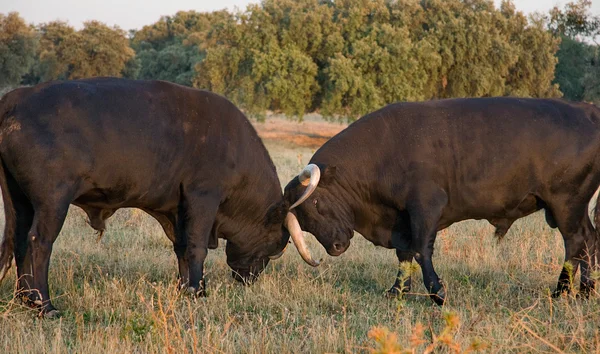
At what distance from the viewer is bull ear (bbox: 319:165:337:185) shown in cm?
743

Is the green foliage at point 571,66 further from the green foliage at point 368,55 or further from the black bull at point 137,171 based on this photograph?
the black bull at point 137,171

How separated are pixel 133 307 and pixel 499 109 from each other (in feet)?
13.4

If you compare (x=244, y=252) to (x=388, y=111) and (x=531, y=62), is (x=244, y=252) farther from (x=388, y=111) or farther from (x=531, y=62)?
(x=531, y=62)

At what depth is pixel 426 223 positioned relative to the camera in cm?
694

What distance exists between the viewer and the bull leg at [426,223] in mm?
6922

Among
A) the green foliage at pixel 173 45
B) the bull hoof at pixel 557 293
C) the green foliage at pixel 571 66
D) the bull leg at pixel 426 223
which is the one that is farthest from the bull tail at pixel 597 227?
the green foliage at pixel 571 66

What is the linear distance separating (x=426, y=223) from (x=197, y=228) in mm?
2211

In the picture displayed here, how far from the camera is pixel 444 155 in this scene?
23.5 feet

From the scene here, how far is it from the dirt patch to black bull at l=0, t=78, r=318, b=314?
25.3m

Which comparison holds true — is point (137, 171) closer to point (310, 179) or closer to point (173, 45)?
point (310, 179)

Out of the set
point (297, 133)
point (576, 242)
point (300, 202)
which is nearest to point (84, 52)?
point (297, 133)

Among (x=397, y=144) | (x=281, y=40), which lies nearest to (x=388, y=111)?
(x=397, y=144)

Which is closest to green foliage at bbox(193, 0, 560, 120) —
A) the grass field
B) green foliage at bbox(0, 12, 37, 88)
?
green foliage at bbox(0, 12, 37, 88)

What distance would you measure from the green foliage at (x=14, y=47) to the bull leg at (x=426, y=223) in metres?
36.0
